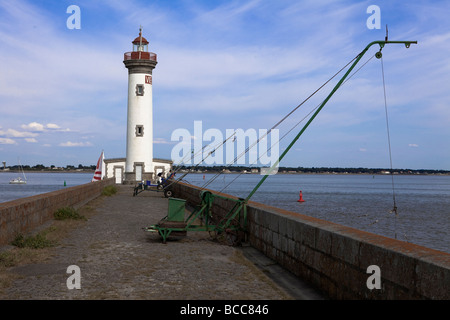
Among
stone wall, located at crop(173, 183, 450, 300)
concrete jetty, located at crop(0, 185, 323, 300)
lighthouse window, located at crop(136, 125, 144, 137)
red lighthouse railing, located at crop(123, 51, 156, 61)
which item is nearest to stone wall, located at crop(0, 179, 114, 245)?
concrete jetty, located at crop(0, 185, 323, 300)

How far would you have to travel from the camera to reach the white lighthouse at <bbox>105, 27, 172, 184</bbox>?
4347cm

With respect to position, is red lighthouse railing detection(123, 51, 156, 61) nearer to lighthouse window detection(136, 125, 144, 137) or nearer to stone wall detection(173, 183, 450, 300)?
lighthouse window detection(136, 125, 144, 137)

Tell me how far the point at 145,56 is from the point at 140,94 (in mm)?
3514

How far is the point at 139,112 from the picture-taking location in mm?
43469

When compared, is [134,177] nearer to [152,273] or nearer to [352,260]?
[152,273]

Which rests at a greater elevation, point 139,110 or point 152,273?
point 139,110

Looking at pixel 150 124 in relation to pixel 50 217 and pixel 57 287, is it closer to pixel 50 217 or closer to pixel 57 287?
pixel 50 217

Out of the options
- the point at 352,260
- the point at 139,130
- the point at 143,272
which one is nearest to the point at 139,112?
the point at 139,130

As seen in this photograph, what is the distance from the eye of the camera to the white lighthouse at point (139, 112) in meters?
43.5

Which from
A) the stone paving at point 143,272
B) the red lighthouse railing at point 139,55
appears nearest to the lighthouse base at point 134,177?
the red lighthouse railing at point 139,55

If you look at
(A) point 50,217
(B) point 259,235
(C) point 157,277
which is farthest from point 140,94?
(C) point 157,277

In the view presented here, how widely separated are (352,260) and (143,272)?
144 inches

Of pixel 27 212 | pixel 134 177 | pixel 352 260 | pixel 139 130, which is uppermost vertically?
pixel 139 130
